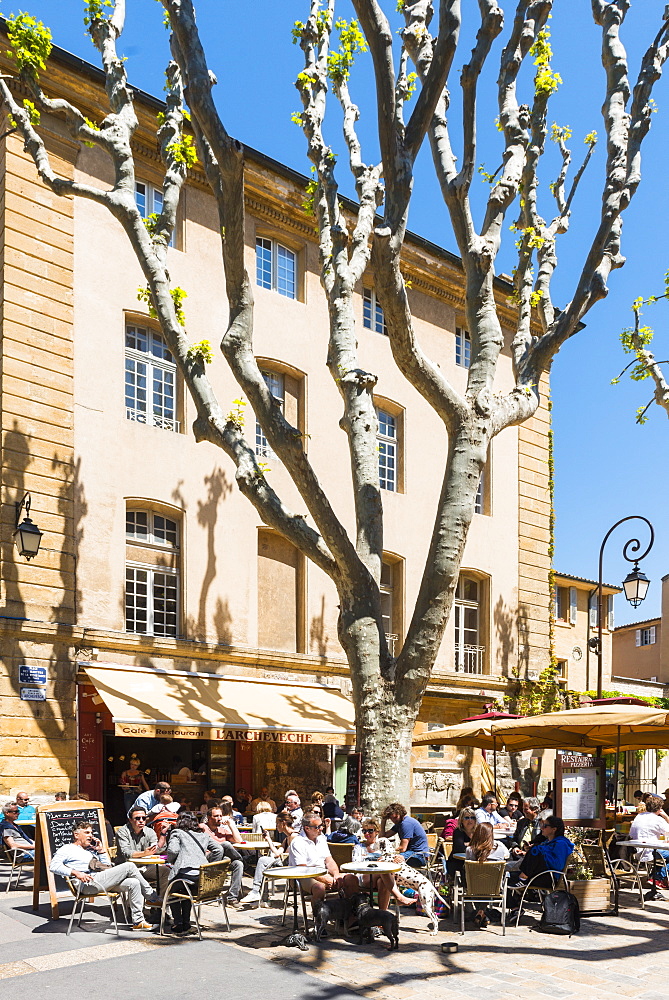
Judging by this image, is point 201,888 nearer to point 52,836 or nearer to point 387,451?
point 52,836

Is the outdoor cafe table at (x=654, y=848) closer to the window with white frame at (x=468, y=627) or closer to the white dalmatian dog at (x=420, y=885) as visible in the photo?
the white dalmatian dog at (x=420, y=885)

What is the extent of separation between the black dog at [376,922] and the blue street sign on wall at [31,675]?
24.2 ft

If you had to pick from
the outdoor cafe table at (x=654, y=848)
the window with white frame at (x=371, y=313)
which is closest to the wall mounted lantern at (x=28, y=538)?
the outdoor cafe table at (x=654, y=848)

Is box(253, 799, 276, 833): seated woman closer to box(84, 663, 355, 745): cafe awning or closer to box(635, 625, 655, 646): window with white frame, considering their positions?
box(84, 663, 355, 745): cafe awning

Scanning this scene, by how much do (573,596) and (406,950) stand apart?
36.1m

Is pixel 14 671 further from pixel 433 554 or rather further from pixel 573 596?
pixel 573 596

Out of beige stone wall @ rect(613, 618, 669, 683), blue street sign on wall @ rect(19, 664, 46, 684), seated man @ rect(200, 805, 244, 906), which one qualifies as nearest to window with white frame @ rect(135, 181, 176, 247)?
blue street sign on wall @ rect(19, 664, 46, 684)

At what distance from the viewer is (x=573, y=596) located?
145 ft

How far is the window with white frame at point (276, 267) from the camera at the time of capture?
20.4 metres

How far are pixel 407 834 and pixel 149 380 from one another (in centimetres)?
996

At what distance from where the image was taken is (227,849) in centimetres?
1256

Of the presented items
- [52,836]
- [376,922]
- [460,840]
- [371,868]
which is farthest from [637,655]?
[52,836]

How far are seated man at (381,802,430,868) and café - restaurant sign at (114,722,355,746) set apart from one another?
4.65 meters

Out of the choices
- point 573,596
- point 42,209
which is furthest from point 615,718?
point 573,596
